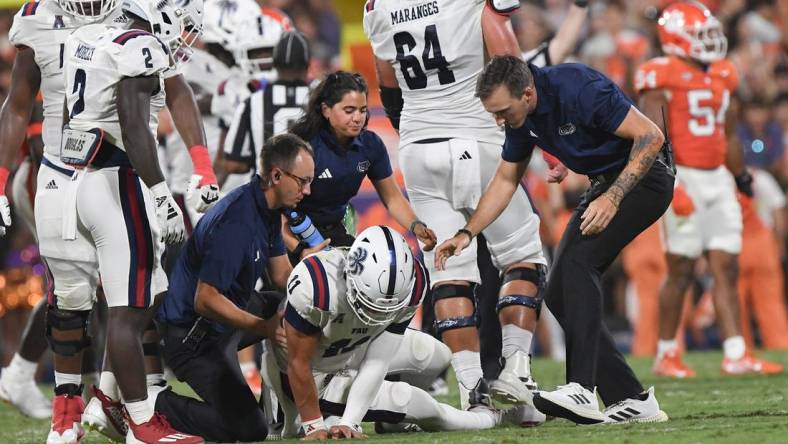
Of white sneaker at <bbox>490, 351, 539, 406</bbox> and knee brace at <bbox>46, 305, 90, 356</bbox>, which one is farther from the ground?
knee brace at <bbox>46, 305, 90, 356</bbox>

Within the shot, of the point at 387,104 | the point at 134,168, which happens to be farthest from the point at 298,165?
the point at 387,104

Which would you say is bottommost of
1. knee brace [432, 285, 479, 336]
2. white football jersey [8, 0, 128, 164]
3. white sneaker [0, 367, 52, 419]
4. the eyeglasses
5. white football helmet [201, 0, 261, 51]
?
white sneaker [0, 367, 52, 419]

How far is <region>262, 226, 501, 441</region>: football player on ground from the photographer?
5133mm

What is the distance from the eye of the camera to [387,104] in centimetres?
691

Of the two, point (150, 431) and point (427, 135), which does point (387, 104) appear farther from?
point (150, 431)

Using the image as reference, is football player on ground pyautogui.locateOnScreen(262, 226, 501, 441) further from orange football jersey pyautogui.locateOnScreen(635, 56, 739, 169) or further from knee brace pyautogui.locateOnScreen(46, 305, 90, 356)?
orange football jersey pyautogui.locateOnScreen(635, 56, 739, 169)

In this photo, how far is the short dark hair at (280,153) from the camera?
5461 millimetres

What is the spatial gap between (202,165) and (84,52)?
83 cm

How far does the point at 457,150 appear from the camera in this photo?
248 inches

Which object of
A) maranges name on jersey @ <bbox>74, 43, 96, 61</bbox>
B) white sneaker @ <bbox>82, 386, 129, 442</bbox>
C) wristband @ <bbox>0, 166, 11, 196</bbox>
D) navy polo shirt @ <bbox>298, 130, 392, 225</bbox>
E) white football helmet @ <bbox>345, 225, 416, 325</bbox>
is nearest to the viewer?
white football helmet @ <bbox>345, 225, 416, 325</bbox>

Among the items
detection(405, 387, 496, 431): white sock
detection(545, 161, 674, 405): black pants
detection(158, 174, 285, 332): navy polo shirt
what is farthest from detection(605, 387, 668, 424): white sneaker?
detection(158, 174, 285, 332): navy polo shirt

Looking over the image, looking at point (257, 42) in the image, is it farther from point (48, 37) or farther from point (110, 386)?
point (110, 386)

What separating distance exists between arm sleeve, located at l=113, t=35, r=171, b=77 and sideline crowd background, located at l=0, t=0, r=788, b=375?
4740 mm

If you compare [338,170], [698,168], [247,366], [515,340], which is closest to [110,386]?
[338,170]
